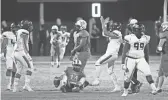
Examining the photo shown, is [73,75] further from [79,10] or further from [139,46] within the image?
[79,10]

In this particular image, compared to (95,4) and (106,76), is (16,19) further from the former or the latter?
(106,76)

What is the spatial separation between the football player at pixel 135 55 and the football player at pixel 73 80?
5.47 feet

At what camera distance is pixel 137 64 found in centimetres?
1738

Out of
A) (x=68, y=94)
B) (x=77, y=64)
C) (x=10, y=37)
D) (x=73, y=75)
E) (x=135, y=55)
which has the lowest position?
(x=68, y=94)

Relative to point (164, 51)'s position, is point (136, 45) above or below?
above

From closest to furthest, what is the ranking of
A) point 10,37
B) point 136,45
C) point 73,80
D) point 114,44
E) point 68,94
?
point 136,45, point 68,94, point 73,80, point 114,44, point 10,37

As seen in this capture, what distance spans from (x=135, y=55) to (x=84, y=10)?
24517mm

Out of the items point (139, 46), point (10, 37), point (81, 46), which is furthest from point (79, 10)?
point (139, 46)

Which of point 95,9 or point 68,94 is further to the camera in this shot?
point 95,9

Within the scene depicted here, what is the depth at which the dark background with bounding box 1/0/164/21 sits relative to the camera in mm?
41375

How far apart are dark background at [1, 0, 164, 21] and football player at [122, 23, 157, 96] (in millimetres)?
23901

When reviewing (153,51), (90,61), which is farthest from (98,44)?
(90,61)

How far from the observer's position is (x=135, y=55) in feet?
57.0

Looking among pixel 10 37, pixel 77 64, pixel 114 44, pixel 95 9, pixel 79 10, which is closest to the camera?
pixel 77 64
